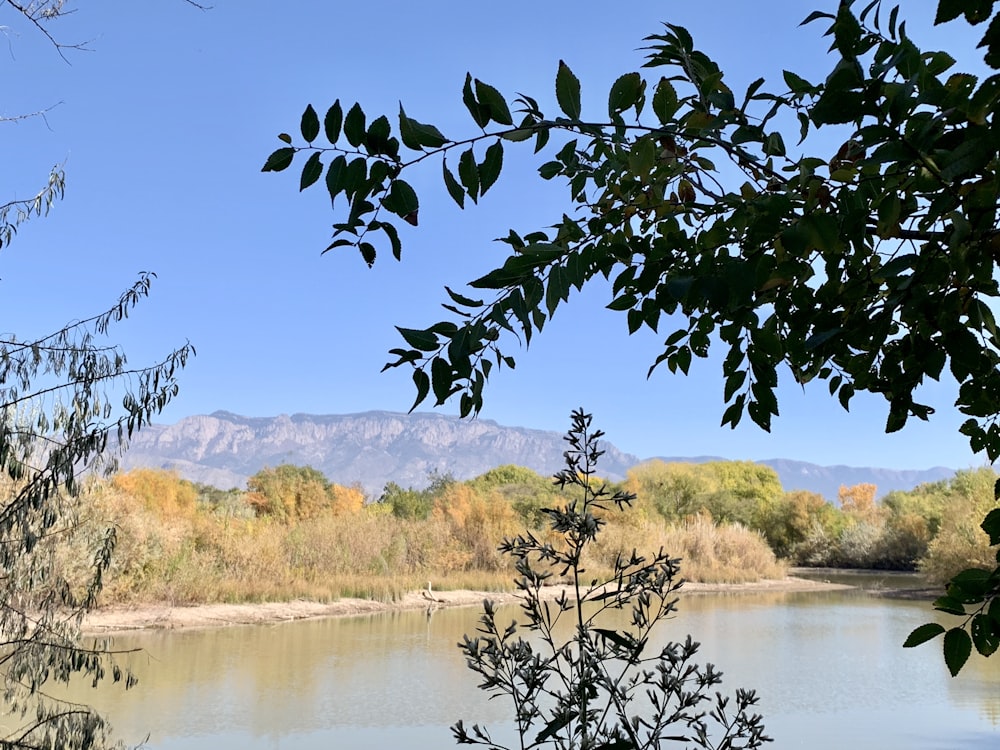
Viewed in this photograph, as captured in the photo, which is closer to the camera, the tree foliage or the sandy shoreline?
the tree foliage

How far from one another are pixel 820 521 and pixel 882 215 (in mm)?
25903

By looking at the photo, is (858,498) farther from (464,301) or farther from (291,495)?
(464,301)

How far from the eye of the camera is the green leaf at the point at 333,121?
0.69 metres

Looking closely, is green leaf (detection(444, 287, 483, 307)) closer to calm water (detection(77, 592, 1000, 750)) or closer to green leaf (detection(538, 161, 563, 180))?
green leaf (detection(538, 161, 563, 180))

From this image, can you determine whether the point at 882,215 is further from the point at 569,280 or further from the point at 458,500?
the point at 458,500

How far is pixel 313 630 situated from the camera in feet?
31.7

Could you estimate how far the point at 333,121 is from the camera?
69 centimetres

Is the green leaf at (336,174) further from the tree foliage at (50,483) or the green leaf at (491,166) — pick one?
the tree foliage at (50,483)

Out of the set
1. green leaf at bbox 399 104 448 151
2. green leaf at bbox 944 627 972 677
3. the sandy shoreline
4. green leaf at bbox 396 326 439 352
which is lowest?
the sandy shoreline

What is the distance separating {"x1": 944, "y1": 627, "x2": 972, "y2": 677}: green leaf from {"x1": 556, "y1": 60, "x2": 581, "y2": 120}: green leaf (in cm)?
58

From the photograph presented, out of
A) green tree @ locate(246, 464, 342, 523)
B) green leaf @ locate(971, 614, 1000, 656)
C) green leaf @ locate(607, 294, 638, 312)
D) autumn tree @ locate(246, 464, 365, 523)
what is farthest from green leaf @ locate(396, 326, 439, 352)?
green tree @ locate(246, 464, 342, 523)

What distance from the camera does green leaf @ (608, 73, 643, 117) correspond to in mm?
798

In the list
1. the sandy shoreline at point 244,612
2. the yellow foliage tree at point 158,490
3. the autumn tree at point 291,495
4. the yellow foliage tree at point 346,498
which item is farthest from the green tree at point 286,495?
the sandy shoreline at point 244,612

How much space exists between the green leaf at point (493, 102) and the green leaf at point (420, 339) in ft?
0.72
